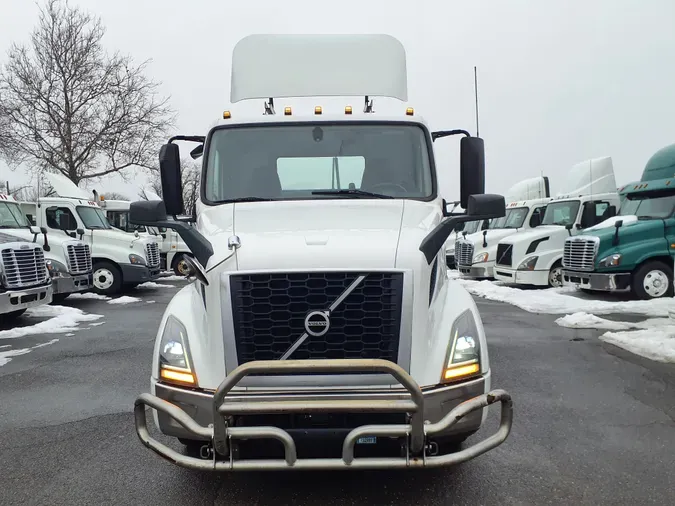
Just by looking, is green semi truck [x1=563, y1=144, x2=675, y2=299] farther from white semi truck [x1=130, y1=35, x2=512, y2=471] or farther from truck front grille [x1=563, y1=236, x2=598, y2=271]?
white semi truck [x1=130, y1=35, x2=512, y2=471]

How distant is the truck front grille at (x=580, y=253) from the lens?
38.7 ft

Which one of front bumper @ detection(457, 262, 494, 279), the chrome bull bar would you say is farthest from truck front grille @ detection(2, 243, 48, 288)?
front bumper @ detection(457, 262, 494, 279)

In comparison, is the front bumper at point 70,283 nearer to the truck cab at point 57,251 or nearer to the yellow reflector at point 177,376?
the truck cab at point 57,251

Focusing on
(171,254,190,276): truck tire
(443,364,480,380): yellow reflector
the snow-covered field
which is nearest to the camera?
(443,364,480,380): yellow reflector

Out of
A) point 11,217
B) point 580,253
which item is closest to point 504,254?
point 580,253

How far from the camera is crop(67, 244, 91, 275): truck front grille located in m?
12.6

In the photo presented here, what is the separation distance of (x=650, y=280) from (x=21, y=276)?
11795 millimetres

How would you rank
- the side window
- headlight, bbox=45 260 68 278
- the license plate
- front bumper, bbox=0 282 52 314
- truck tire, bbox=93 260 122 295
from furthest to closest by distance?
1. truck tire, bbox=93 260 122 295
2. the side window
3. headlight, bbox=45 260 68 278
4. front bumper, bbox=0 282 52 314
5. the license plate

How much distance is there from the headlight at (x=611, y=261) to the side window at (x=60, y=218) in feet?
40.6

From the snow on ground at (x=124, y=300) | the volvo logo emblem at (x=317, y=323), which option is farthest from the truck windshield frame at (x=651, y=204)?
the snow on ground at (x=124, y=300)

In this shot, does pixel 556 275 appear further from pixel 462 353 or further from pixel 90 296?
pixel 462 353

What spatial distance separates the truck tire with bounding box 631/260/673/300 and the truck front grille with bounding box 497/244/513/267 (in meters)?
3.34

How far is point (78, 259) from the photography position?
42.0ft

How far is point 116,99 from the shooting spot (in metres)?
27.6
